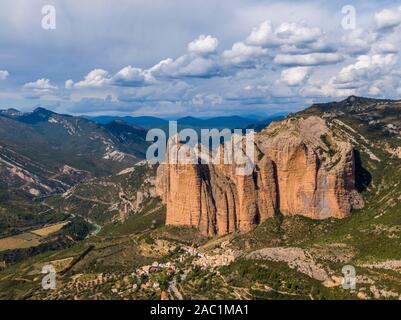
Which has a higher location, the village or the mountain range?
the mountain range

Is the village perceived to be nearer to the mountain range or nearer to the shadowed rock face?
the mountain range

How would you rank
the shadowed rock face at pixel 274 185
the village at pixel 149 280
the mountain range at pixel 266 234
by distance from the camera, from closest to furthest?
the mountain range at pixel 266 234, the village at pixel 149 280, the shadowed rock face at pixel 274 185

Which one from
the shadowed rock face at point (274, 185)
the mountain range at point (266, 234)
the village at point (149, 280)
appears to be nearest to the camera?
the mountain range at point (266, 234)

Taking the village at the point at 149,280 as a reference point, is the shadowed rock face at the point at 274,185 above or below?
above

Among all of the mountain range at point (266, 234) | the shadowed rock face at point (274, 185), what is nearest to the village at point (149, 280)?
the mountain range at point (266, 234)

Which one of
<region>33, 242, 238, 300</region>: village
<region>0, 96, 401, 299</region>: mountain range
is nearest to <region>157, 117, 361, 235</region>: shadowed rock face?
<region>0, 96, 401, 299</region>: mountain range

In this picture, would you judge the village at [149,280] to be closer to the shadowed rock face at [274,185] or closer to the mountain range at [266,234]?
the mountain range at [266,234]

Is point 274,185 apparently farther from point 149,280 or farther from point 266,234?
point 149,280
